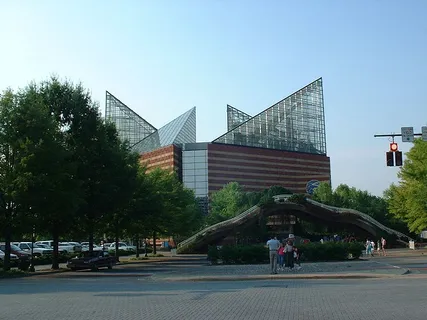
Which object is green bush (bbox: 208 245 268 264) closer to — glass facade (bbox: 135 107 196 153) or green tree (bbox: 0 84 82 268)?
green tree (bbox: 0 84 82 268)

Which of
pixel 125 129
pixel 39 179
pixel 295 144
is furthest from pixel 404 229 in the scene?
pixel 125 129

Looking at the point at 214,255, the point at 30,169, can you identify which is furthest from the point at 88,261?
the point at 214,255

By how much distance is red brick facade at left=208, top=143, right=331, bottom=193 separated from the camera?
14400 centimetres

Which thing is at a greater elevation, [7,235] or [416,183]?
[416,183]

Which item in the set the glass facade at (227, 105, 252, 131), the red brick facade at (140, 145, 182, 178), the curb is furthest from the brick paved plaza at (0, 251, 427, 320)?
the glass facade at (227, 105, 252, 131)

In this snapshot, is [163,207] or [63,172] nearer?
[63,172]

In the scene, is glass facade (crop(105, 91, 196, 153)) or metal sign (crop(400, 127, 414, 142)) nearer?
metal sign (crop(400, 127, 414, 142))

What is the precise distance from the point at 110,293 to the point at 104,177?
21.4 metres

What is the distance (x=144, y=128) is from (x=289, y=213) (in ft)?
347

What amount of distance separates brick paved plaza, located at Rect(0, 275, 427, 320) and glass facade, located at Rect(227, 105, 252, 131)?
158m

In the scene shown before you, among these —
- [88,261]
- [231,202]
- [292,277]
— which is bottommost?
[292,277]

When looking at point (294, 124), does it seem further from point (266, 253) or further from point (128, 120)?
point (266, 253)

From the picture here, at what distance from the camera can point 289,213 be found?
252ft

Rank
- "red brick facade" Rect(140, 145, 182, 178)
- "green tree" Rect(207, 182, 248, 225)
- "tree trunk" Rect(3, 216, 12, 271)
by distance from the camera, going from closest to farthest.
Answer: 1. "tree trunk" Rect(3, 216, 12, 271)
2. "green tree" Rect(207, 182, 248, 225)
3. "red brick facade" Rect(140, 145, 182, 178)
